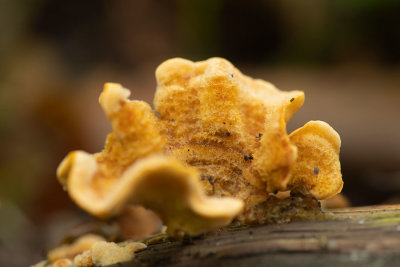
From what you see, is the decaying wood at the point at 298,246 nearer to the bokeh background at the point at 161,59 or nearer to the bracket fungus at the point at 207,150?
the bracket fungus at the point at 207,150

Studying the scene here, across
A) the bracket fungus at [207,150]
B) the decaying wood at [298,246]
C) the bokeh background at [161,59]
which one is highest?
the bokeh background at [161,59]

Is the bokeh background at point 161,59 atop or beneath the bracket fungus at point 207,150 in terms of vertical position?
atop

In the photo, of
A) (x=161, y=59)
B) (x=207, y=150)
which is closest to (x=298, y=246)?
(x=207, y=150)

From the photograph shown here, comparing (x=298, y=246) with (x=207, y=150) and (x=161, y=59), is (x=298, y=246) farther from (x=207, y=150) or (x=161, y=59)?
(x=161, y=59)

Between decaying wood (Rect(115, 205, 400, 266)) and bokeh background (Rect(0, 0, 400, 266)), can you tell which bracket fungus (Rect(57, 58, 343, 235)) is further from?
bokeh background (Rect(0, 0, 400, 266))

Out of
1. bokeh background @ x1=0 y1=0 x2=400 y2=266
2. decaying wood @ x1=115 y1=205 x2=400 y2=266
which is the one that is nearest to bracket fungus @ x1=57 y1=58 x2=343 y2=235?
decaying wood @ x1=115 y1=205 x2=400 y2=266

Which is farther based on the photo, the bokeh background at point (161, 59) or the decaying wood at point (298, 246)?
the bokeh background at point (161, 59)

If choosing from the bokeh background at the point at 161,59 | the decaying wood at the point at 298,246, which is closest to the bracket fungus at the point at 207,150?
the decaying wood at the point at 298,246

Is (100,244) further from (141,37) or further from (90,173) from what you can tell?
(141,37)
